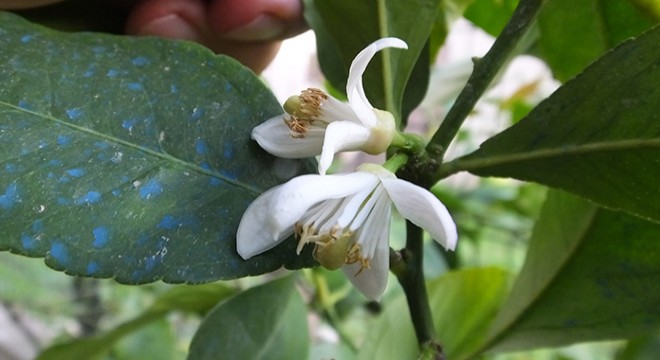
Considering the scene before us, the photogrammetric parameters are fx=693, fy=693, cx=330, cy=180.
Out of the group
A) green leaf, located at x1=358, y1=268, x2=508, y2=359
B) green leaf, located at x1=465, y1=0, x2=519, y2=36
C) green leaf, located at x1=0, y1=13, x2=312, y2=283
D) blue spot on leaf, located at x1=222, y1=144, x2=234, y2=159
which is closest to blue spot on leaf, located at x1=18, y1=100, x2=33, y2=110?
green leaf, located at x1=0, y1=13, x2=312, y2=283

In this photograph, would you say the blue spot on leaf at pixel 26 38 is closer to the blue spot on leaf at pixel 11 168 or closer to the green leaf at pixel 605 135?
the blue spot on leaf at pixel 11 168

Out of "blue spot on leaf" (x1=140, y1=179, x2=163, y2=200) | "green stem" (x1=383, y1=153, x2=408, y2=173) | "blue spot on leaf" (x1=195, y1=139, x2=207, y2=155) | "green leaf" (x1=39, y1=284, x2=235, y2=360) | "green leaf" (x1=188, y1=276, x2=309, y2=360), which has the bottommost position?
"green leaf" (x1=39, y1=284, x2=235, y2=360)

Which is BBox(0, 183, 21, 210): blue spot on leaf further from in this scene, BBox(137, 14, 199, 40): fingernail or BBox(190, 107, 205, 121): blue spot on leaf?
BBox(137, 14, 199, 40): fingernail

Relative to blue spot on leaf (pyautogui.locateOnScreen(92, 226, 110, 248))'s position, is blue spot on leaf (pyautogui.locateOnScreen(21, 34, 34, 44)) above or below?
above

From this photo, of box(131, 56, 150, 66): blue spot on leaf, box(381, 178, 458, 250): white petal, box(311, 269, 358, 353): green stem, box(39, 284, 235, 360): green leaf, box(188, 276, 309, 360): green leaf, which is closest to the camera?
box(381, 178, 458, 250): white petal

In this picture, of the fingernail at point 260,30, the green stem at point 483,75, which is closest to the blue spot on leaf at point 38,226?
the green stem at point 483,75

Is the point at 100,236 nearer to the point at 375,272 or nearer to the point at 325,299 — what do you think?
the point at 375,272
